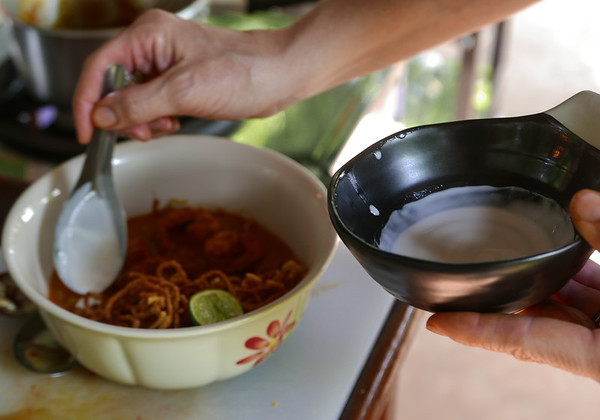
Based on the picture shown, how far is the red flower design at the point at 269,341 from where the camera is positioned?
76 cm

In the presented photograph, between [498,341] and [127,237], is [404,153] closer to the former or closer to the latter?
[498,341]

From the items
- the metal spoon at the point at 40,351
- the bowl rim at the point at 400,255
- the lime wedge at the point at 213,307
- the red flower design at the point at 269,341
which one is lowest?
the metal spoon at the point at 40,351

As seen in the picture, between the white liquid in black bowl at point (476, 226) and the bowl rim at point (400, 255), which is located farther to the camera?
the white liquid in black bowl at point (476, 226)

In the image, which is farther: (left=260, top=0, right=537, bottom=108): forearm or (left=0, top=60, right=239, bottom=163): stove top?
(left=0, top=60, right=239, bottom=163): stove top

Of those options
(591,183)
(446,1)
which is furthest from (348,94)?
(591,183)

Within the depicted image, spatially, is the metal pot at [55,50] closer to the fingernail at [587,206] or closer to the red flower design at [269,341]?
the red flower design at [269,341]

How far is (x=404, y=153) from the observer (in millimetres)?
717

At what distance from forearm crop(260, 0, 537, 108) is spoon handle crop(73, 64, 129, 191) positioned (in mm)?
223

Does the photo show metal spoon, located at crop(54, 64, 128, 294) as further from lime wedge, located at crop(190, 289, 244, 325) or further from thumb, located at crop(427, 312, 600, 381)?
thumb, located at crop(427, 312, 600, 381)

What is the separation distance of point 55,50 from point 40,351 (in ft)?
1.71

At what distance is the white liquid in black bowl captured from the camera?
686 mm

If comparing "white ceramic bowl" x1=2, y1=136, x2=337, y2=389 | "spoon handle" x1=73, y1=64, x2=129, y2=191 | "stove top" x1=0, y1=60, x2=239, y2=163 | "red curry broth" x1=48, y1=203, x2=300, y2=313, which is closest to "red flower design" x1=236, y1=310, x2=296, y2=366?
"white ceramic bowl" x1=2, y1=136, x2=337, y2=389

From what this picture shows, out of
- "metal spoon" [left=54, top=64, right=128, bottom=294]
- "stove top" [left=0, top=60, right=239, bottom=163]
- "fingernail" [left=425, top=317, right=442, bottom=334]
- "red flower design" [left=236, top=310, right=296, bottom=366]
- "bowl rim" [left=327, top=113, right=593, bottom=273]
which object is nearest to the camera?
"bowl rim" [left=327, top=113, right=593, bottom=273]

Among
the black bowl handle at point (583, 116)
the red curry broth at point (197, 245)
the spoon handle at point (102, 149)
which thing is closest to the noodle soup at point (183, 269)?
the red curry broth at point (197, 245)
